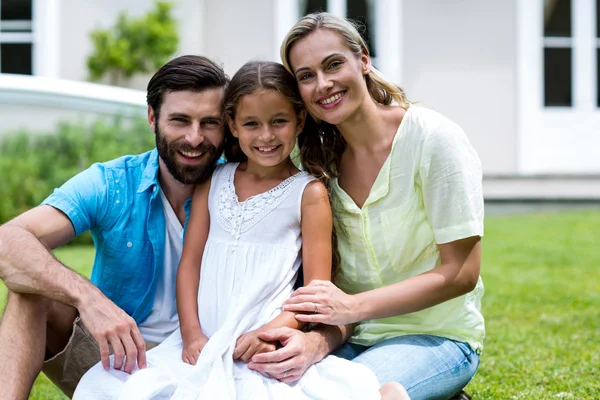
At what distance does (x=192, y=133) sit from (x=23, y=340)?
0.91 m

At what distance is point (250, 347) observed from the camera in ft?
8.13

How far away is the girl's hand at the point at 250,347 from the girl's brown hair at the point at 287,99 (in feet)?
1.50

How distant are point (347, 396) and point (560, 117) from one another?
8.75 meters

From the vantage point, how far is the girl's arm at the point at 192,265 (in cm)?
271

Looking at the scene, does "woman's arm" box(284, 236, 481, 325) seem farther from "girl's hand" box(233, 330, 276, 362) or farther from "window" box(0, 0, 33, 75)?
"window" box(0, 0, 33, 75)

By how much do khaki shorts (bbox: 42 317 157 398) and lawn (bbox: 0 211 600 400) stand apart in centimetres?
77

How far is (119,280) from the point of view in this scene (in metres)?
3.01

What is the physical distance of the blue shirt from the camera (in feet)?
9.69

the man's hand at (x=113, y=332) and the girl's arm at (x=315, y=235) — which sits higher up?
the girl's arm at (x=315, y=235)

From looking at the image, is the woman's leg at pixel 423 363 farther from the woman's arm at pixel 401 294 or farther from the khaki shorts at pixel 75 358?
the khaki shorts at pixel 75 358

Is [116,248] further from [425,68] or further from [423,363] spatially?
[425,68]

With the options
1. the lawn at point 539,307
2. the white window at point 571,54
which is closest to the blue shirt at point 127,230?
the lawn at point 539,307

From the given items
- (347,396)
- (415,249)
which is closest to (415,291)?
(415,249)

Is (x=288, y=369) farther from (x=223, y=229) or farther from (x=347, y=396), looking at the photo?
(x=223, y=229)
